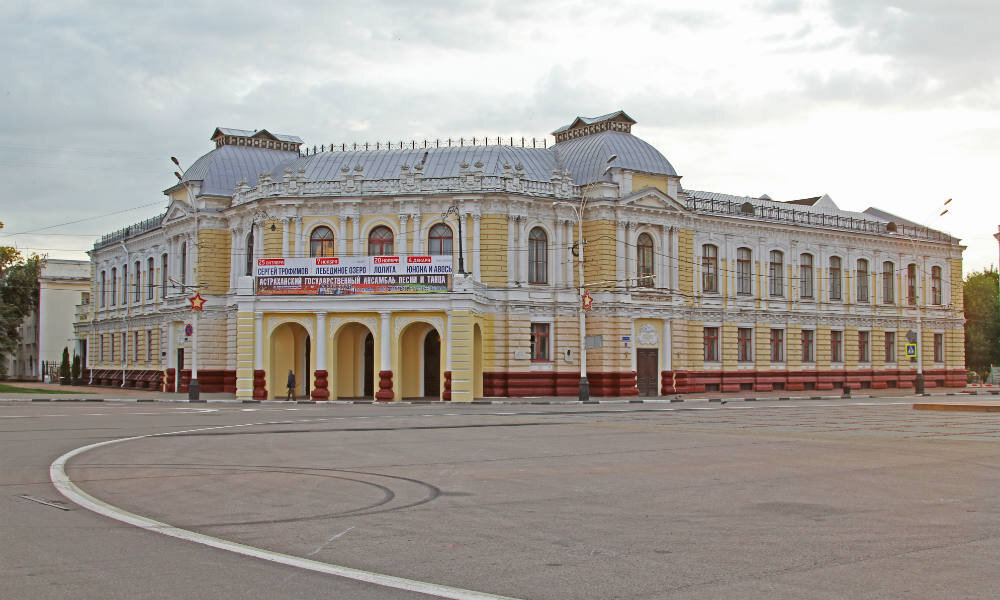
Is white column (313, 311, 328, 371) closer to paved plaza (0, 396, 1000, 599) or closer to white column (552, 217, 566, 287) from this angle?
white column (552, 217, 566, 287)

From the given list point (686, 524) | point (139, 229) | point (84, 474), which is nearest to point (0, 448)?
point (84, 474)

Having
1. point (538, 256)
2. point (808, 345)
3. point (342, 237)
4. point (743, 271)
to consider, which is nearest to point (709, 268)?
point (743, 271)

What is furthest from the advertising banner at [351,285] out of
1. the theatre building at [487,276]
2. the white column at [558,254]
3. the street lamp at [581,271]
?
the white column at [558,254]

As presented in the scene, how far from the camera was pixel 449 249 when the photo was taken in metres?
49.0

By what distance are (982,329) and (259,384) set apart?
71166 mm

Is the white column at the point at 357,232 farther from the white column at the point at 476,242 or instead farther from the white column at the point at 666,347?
the white column at the point at 666,347

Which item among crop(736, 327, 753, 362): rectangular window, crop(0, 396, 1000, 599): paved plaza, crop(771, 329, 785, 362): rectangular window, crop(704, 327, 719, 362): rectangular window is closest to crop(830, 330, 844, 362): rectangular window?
crop(771, 329, 785, 362): rectangular window

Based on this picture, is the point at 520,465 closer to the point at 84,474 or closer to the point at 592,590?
the point at 84,474

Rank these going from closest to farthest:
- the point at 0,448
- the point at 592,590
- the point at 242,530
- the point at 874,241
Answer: the point at 592,590, the point at 242,530, the point at 0,448, the point at 874,241

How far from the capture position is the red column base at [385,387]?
43.9 m

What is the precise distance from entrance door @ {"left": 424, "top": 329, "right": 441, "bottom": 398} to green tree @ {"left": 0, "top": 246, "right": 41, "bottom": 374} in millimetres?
33326

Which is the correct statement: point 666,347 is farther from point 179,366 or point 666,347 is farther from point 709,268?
point 179,366

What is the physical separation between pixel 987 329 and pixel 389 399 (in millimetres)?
68011

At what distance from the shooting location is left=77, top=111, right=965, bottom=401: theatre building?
44.9 m
